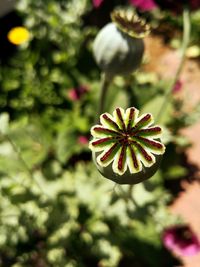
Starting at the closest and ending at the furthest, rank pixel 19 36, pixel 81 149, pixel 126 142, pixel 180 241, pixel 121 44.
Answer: pixel 126 142 < pixel 121 44 < pixel 180 241 < pixel 81 149 < pixel 19 36

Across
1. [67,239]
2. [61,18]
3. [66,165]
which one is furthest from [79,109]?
[67,239]

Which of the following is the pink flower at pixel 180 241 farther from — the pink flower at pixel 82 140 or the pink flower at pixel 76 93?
the pink flower at pixel 76 93

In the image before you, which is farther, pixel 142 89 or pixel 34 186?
pixel 142 89

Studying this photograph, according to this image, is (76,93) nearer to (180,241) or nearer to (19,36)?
(19,36)

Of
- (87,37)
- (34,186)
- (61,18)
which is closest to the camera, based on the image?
(34,186)

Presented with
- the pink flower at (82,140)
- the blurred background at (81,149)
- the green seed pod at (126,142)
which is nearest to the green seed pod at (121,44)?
the blurred background at (81,149)

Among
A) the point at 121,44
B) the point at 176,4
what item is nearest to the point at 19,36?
the point at 176,4

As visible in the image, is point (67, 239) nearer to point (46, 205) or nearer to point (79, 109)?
point (46, 205)
